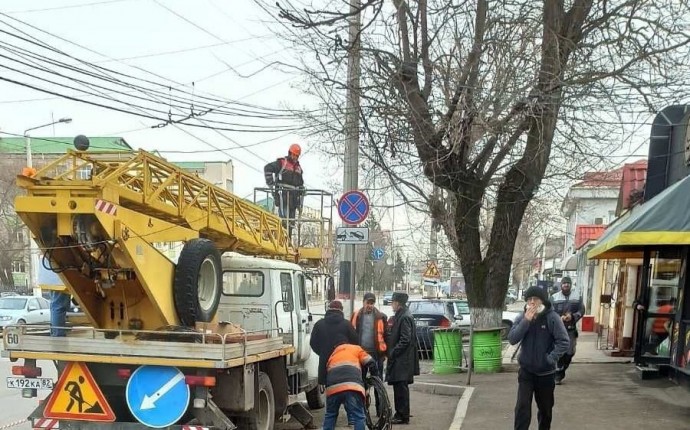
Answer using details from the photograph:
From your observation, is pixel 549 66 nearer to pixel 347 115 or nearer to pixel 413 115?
pixel 413 115

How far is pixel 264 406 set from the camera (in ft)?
25.8

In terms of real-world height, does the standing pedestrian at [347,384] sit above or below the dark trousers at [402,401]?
above

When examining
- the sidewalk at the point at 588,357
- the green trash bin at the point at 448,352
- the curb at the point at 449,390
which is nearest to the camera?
the curb at the point at 449,390

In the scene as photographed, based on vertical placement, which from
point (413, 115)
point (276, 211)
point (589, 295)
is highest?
point (413, 115)

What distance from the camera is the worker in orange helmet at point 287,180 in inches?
489

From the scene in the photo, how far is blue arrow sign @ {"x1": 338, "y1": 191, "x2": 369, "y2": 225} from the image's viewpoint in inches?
446

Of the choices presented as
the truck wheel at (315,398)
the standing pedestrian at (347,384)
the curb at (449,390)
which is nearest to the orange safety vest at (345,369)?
the standing pedestrian at (347,384)

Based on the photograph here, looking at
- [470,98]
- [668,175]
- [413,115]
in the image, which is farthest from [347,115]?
[668,175]

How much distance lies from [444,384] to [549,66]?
5.46 m

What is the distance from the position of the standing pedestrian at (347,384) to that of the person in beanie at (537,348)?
1.62 m

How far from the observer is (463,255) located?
13.0m

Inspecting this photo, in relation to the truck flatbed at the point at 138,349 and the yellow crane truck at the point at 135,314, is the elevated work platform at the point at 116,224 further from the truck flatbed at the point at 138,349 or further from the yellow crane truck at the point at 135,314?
the truck flatbed at the point at 138,349

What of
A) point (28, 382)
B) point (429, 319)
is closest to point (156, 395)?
point (28, 382)

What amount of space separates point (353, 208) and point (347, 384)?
4.56m
